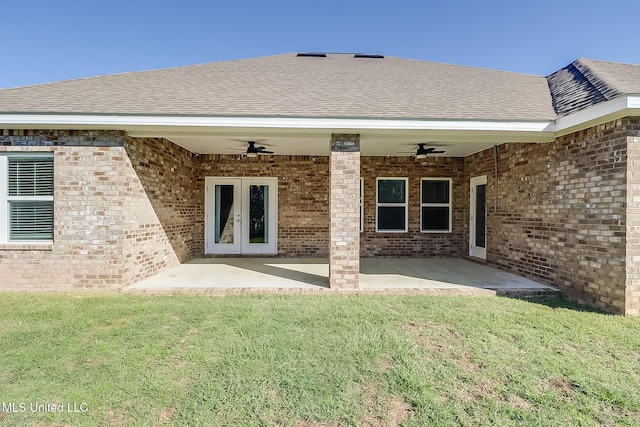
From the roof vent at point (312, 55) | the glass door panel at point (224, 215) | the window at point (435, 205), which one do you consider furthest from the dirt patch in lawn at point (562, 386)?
the roof vent at point (312, 55)

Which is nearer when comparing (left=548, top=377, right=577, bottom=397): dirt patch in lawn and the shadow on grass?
(left=548, top=377, right=577, bottom=397): dirt patch in lawn

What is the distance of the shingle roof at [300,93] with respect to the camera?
5.38 metres

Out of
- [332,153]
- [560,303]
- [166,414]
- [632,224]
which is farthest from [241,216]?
[632,224]

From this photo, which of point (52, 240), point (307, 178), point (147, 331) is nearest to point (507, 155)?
point (307, 178)

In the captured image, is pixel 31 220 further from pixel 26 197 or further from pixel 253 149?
pixel 253 149

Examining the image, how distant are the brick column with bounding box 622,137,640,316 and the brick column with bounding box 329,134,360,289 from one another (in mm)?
3900

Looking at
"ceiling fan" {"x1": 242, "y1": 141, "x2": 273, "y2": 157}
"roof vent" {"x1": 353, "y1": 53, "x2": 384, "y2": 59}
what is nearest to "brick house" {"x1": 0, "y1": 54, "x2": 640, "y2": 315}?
"ceiling fan" {"x1": 242, "y1": 141, "x2": 273, "y2": 157}

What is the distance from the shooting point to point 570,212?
5.27m

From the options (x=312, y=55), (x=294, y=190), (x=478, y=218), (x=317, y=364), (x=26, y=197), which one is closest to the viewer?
(x=317, y=364)

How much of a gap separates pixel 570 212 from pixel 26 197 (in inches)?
380

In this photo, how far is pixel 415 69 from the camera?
8586 mm

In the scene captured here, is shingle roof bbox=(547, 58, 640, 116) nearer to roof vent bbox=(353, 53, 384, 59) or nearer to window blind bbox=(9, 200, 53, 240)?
roof vent bbox=(353, 53, 384, 59)

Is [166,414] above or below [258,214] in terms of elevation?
below

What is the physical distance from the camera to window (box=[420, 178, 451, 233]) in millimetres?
9180
